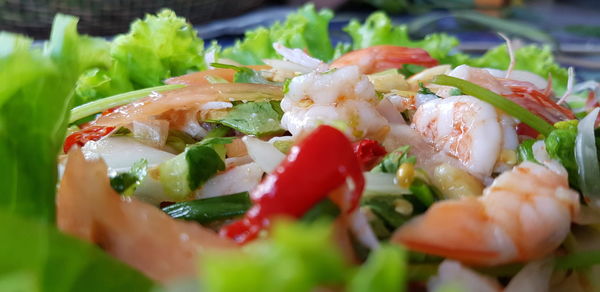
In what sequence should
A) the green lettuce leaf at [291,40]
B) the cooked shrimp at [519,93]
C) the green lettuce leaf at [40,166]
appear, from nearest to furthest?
the green lettuce leaf at [40,166] < the cooked shrimp at [519,93] < the green lettuce leaf at [291,40]

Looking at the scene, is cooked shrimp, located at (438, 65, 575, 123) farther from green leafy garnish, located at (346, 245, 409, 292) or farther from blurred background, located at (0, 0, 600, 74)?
blurred background, located at (0, 0, 600, 74)

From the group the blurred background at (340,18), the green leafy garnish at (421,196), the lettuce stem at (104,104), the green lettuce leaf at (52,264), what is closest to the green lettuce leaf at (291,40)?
the lettuce stem at (104,104)

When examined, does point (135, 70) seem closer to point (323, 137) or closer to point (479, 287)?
point (323, 137)

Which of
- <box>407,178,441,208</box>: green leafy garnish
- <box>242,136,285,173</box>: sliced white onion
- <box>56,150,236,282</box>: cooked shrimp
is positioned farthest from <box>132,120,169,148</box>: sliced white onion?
<box>407,178,441,208</box>: green leafy garnish

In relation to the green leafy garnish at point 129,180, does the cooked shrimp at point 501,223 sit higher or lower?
higher

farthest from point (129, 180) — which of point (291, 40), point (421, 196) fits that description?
point (291, 40)

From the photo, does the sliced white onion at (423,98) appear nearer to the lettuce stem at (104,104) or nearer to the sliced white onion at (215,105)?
the sliced white onion at (215,105)

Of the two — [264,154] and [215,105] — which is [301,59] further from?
[264,154]

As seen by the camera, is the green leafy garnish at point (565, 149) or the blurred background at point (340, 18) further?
the blurred background at point (340, 18)
